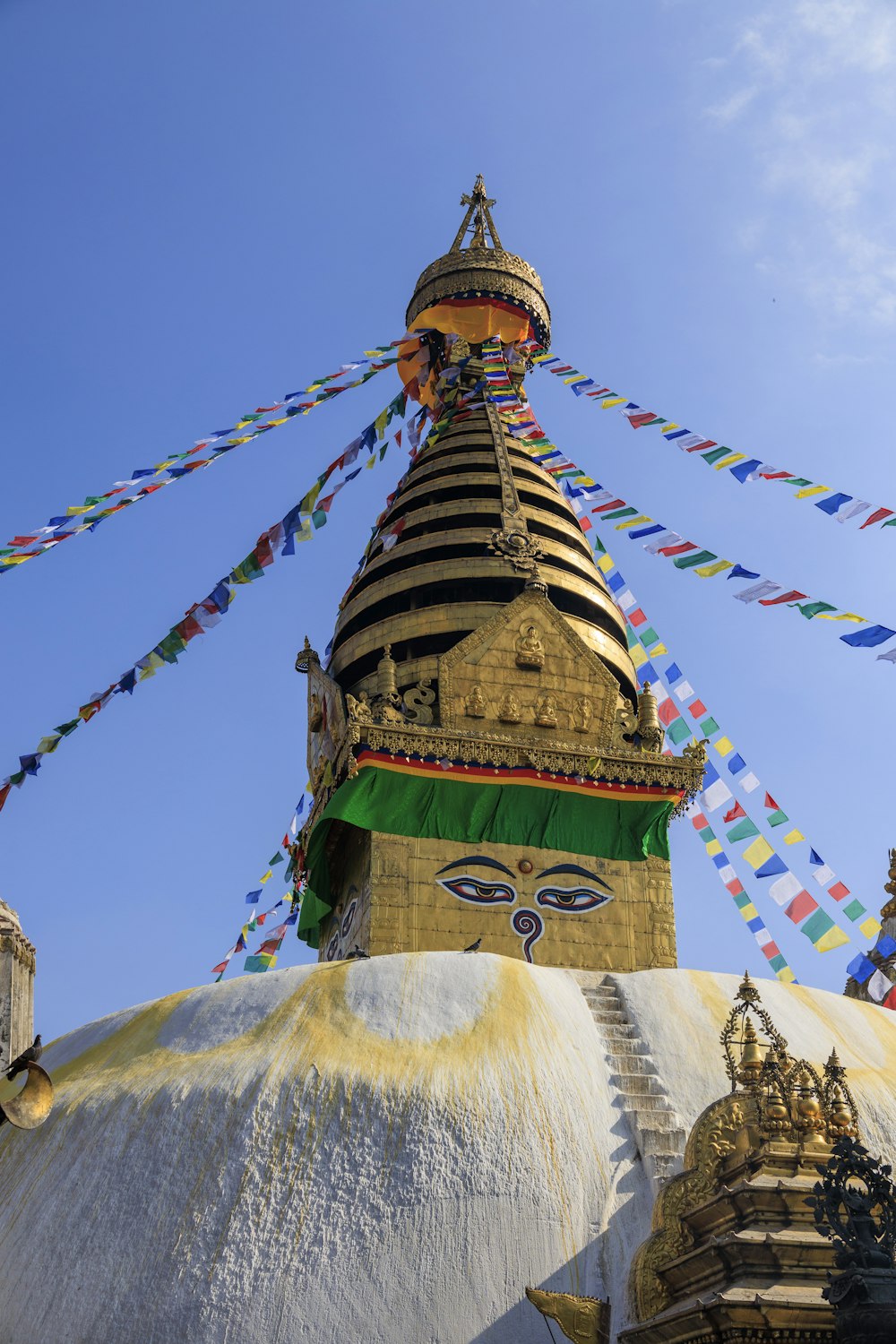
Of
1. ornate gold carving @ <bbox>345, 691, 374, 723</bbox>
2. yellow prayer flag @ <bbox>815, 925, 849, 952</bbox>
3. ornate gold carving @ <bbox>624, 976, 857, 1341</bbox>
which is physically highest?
ornate gold carving @ <bbox>345, 691, 374, 723</bbox>

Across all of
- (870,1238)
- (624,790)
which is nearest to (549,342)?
(624,790)

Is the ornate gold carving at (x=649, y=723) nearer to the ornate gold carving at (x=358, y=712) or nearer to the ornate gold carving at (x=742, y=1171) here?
the ornate gold carving at (x=358, y=712)

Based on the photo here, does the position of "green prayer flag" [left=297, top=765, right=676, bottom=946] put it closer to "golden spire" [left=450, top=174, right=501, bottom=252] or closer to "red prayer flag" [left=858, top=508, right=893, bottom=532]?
"red prayer flag" [left=858, top=508, right=893, bottom=532]

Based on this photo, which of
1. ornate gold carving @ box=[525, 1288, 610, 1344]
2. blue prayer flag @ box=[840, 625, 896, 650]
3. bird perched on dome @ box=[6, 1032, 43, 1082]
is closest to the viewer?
bird perched on dome @ box=[6, 1032, 43, 1082]

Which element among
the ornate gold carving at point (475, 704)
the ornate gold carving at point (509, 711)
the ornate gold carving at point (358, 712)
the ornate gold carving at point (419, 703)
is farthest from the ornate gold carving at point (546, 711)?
the ornate gold carving at point (358, 712)

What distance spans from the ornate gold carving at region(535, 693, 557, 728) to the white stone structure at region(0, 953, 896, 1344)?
5165 mm

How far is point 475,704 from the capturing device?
1397 cm

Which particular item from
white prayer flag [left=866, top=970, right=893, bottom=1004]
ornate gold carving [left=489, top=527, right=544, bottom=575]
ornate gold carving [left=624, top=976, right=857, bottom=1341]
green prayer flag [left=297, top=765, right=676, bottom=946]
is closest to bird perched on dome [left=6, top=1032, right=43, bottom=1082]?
→ ornate gold carving [left=624, top=976, right=857, bottom=1341]

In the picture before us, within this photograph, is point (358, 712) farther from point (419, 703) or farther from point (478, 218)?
point (478, 218)

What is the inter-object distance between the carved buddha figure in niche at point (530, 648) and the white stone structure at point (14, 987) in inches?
256

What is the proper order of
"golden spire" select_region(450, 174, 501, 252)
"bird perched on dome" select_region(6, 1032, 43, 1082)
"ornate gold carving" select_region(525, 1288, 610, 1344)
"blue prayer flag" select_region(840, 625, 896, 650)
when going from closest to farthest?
1. "bird perched on dome" select_region(6, 1032, 43, 1082)
2. "ornate gold carving" select_region(525, 1288, 610, 1344)
3. "blue prayer flag" select_region(840, 625, 896, 650)
4. "golden spire" select_region(450, 174, 501, 252)

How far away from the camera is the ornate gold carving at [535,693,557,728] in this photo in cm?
1404

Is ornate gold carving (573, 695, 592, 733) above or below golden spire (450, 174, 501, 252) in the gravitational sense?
below

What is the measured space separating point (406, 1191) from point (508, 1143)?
2.09 feet
